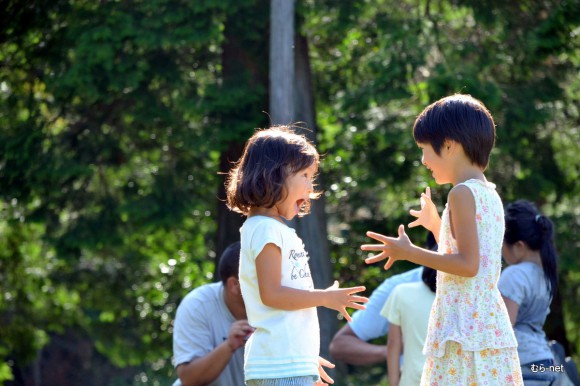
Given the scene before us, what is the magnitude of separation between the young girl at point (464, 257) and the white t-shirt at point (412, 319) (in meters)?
0.93

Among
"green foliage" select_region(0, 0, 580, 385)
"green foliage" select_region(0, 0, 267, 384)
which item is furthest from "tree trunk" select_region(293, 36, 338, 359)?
"green foliage" select_region(0, 0, 267, 384)

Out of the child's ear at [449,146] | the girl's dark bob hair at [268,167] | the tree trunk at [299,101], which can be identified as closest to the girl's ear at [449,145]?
the child's ear at [449,146]

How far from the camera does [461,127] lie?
312 cm

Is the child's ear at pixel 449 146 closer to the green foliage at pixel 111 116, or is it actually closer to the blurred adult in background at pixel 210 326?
the blurred adult in background at pixel 210 326

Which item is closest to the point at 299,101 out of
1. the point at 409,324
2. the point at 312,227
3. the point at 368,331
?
the point at 312,227

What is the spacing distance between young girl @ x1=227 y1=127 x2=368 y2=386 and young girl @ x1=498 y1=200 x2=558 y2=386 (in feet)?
5.37

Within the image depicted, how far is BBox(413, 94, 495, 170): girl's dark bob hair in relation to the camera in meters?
3.12

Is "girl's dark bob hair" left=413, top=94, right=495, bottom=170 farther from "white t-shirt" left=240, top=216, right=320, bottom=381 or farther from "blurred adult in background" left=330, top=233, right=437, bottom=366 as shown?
"blurred adult in background" left=330, top=233, right=437, bottom=366

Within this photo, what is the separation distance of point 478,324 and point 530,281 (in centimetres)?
150

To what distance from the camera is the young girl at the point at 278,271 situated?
2973 millimetres

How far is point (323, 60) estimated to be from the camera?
9.92 metres

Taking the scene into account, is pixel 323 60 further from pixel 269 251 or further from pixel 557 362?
pixel 269 251

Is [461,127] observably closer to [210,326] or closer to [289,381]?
[289,381]

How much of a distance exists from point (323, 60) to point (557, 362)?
19.1 ft
